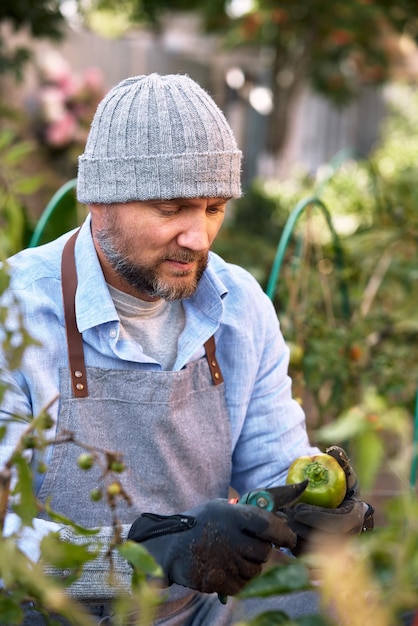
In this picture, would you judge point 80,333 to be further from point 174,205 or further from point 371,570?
point 371,570

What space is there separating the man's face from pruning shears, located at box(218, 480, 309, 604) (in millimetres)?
470

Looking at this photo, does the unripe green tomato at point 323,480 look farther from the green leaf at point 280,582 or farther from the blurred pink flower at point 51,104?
the blurred pink flower at point 51,104

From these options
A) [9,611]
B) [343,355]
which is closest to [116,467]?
[9,611]

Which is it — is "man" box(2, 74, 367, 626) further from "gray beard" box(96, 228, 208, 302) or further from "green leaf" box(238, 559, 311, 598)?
"green leaf" box(238, 559, 311, 598)

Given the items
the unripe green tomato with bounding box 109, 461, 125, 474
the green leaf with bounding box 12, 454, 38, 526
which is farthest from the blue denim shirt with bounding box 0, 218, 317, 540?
the green leaf with bounding box 12, 454, 38, 526

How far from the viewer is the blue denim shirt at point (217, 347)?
1851 mm

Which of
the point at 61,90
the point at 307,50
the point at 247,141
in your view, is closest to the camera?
the point at 61,90

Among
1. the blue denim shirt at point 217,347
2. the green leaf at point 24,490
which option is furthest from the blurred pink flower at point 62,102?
the green leaf at point 24,490

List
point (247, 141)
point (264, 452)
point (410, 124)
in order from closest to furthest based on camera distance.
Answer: point (264, 452), point (410, 124), point (247, 141)

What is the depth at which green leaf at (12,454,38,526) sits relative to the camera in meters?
1.03

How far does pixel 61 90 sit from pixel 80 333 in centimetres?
674

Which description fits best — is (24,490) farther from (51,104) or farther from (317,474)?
(51,104)

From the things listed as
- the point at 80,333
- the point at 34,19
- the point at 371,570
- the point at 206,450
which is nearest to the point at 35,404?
the point at 80,333

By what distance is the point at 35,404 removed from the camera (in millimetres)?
1775
